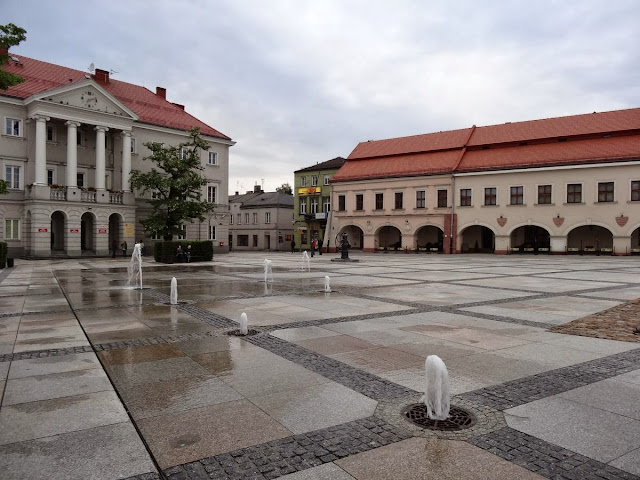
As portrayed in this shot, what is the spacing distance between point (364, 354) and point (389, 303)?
5.34 metres

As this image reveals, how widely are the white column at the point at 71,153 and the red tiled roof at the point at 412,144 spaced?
106ft

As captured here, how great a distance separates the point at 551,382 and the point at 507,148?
154ft

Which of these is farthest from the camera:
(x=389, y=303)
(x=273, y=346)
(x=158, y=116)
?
(x=158, y=116)

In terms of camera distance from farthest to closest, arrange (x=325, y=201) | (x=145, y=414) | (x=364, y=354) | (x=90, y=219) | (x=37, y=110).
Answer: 1. (x=325, y=201)
2. (x=90, y=219)
3. (x=37, y=110)
4. (x=364, y=354)
5. (x=145, y=414)

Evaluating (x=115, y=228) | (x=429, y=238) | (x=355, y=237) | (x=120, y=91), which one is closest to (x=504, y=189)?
(x=429, y=238)

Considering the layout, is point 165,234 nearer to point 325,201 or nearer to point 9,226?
point 9,226

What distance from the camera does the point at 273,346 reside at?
303 inches

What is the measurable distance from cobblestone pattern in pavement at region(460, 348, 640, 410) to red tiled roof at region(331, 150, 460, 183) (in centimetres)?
4444

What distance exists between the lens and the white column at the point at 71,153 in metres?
39.2

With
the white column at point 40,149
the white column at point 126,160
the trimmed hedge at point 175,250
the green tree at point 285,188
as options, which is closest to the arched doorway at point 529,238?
the trimmed hedge at point 175,250

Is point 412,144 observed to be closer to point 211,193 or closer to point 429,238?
point 429,238

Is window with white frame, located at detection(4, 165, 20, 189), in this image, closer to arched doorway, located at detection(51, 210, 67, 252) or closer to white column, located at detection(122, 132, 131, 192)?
arched doorway, located at detection(51, 210, 67, 252)

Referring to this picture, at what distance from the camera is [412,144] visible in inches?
2217

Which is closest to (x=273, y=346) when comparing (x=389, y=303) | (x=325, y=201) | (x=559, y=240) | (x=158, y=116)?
(x=389, y=303)
